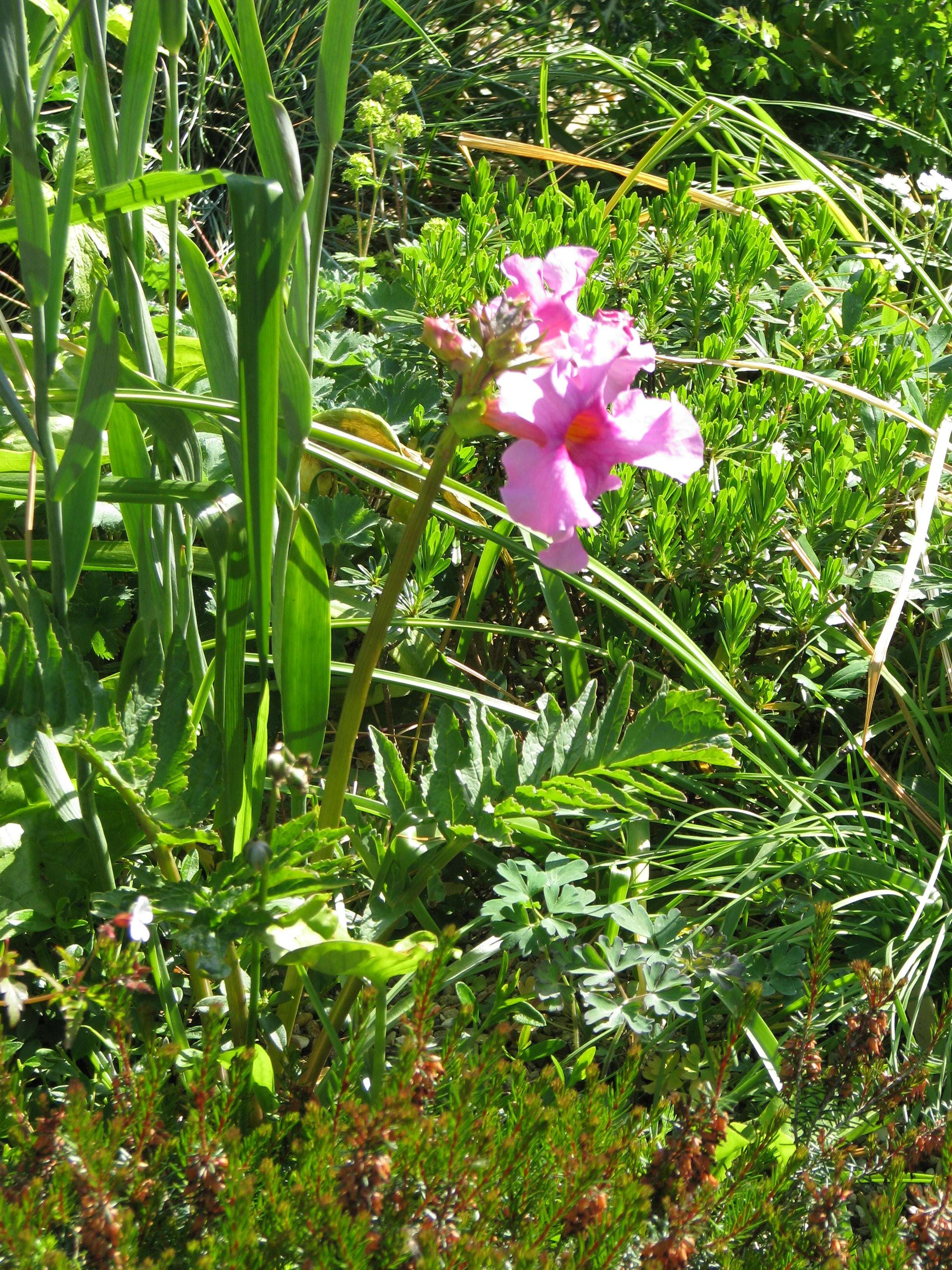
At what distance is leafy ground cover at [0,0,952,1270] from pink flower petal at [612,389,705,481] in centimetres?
1

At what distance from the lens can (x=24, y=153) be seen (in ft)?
2.99

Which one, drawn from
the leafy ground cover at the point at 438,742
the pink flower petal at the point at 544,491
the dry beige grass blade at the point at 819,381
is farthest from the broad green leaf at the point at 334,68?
the dry beige grass blade at the point at 819,381

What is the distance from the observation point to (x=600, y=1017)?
125 centimetres

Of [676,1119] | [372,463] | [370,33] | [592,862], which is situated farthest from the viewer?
[370,33]

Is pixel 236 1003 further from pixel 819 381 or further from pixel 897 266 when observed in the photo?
pixel 897 266

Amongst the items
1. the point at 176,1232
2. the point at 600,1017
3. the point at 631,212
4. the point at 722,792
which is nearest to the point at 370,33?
the point at 631,212

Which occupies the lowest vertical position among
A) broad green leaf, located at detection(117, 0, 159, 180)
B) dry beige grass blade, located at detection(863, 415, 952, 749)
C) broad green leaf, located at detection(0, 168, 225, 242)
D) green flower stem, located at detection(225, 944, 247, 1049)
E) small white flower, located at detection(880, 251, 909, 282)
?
green flower stem, located at detection(225, 944, 247, 1049)

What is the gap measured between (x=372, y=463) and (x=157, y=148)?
7.27 feet

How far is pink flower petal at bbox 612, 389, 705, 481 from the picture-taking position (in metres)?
0.94

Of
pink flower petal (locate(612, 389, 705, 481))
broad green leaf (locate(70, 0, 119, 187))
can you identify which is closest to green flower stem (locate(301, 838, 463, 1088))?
pink flower petal (locate(612, 389, 705, 481))

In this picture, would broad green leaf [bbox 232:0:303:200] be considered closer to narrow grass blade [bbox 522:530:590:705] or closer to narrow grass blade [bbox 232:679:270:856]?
narrow grass blade [bbox 232:679:270:856]

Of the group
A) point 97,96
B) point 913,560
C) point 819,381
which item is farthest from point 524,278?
point 819,381

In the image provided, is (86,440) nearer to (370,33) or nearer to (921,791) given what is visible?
(921,791)

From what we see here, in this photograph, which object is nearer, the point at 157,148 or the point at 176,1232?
the point at 176,1232
